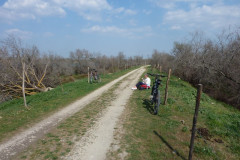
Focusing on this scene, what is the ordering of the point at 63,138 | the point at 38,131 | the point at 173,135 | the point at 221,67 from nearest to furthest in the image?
1. the point at 63,138
2. the point at 173,135
3. the point at 38,131
4. the point at 221,67

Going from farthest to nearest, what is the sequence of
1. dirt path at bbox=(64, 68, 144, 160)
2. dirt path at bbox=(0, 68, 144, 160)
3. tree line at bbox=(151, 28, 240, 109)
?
tree line at bbox=(151, 28, 240, 109) → dirt path at bbox=(0, 68, 144, 160) → dirt path at bbox=(64, 68, 144, 160)

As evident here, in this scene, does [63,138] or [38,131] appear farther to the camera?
[38,131]

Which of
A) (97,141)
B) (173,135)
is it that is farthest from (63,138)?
(173,135)

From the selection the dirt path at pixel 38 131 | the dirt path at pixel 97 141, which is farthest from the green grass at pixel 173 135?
the dirt path at pixel 38 131

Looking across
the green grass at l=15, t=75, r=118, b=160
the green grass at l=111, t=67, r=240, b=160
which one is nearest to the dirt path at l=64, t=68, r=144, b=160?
the green grass at l=15, t=75, r=118, b=160

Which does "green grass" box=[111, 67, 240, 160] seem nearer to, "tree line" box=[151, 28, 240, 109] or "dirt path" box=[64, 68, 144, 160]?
"dirt path" box=[64, 68, 144, 160]

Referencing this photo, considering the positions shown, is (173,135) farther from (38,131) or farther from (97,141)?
(38,131)

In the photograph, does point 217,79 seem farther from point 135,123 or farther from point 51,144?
point 51,144

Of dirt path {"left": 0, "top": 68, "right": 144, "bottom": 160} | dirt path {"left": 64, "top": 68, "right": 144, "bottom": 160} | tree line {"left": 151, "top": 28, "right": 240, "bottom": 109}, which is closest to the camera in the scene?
dirt path {"left": 64, "top": 68, "right": 144, "bottom": 160}

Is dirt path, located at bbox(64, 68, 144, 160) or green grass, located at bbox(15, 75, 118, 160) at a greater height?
dirt path, located at bbox(64, 68, 144, 160)

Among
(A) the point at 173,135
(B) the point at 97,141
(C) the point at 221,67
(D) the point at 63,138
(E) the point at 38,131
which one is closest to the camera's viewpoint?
(B) the point at 97,141

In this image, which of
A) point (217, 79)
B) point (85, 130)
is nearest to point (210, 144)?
point (85, 130)

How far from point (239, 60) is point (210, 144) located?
39.7 feet

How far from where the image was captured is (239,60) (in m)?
13.1
